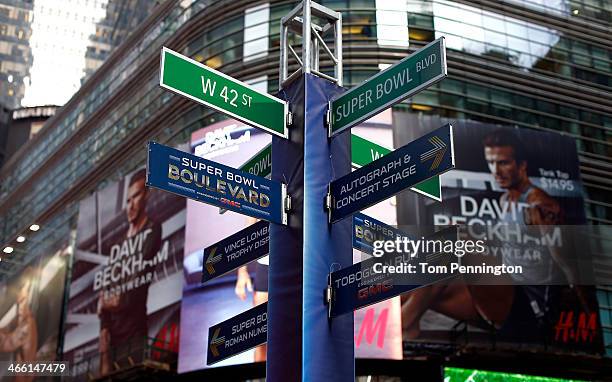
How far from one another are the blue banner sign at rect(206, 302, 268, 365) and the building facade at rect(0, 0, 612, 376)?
21.9 m

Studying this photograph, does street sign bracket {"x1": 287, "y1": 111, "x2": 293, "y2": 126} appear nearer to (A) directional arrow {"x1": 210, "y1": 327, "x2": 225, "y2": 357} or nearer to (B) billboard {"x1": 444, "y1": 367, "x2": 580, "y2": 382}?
(A) directional arrow {"x1": 210, "y1": 327, "x2": 225, "y2": 357}

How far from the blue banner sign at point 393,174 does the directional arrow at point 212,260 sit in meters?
1.40

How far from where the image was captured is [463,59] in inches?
1187

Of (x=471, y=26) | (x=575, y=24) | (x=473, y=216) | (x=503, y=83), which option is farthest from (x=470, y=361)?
(x=575, y=24)

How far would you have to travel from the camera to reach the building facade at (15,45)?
87.1 metres

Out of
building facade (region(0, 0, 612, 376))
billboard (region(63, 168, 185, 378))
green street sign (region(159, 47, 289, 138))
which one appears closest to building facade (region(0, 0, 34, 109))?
building facade (region(0, 0, 612, 376))

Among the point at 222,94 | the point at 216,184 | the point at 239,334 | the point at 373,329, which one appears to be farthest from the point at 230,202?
the point at 373,329

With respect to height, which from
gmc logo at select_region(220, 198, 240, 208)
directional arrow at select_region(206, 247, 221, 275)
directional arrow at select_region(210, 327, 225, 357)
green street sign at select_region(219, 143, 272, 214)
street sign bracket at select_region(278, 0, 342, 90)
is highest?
street sign bracket at select_region(278, 0, 342, 90)

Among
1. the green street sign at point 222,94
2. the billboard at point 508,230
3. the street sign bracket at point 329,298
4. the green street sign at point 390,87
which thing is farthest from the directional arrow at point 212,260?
the billboard at point 508,230

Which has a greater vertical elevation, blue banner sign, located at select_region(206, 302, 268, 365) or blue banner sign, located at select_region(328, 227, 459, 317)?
blue banner sign, located at select_region(328, 227, 459, 317)

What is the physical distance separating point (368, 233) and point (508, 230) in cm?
2015

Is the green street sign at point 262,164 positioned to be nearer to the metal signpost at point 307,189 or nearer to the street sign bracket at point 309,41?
the metal signpost at point 307,189

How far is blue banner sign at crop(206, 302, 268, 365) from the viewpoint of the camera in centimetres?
725

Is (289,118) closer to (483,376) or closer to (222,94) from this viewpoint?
(222,94)
